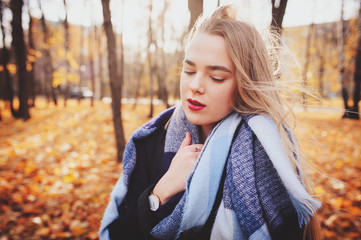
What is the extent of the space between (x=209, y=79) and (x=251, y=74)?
0.94 feet

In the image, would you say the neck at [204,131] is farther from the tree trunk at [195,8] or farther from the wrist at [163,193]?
the tree trunk at [195,8]

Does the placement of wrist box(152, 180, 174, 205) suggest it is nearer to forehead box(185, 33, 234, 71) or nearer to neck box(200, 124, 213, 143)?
neck box(200, 124, 213, 143)

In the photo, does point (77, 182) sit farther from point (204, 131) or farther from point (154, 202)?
point (204, 131)

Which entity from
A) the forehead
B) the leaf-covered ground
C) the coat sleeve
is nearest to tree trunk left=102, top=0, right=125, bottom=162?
the leaf-covered ground

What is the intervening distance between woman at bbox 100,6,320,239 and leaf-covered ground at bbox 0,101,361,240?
39cm

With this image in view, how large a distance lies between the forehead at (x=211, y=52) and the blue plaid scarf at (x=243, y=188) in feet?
1.25

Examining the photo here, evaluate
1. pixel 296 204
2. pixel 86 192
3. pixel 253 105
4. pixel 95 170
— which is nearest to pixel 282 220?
pixel 296 204

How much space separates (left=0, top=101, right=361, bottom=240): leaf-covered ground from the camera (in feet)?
9.98

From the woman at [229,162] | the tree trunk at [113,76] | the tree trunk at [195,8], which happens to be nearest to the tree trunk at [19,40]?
the tree trunk at [113,76]

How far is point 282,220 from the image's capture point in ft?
3.59

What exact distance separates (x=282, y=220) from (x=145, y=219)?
0.80 m

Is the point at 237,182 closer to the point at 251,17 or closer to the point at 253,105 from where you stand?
the point at 253,105

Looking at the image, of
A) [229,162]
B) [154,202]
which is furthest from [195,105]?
[154,202]

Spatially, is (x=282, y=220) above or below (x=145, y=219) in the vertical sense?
above
